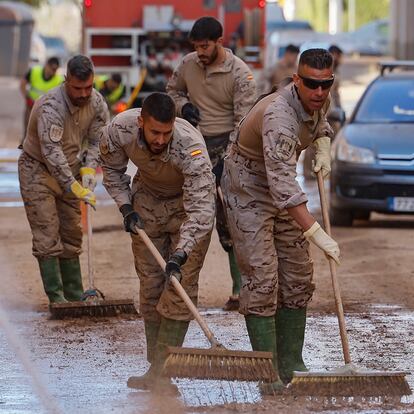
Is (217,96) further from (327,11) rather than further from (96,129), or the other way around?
(327,11)

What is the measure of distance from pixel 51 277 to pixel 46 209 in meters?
0.50

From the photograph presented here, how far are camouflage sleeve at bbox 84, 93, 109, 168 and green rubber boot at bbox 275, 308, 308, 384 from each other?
2719 millimetres

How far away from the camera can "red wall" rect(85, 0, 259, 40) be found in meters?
21.7

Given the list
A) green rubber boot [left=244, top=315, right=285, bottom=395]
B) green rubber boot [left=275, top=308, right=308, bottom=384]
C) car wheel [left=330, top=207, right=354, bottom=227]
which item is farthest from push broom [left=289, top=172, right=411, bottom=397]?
car wheel [left=330, top=207, right=354, bottom=227]

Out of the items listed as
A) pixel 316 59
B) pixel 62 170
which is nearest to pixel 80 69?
pixel 62 170

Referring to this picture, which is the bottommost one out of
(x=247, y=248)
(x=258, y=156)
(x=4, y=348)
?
(x=4, y=348)

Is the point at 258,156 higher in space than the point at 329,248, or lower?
higher

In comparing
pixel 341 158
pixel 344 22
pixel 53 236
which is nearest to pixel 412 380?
pixel 53 236

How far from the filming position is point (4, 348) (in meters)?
8.22

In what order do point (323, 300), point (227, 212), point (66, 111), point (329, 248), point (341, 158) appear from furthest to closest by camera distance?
point (341, 158) < point (323, 300) < point (66, 111) < point (227, 212) < point (329, 248)

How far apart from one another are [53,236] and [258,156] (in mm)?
2990

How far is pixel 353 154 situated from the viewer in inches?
529

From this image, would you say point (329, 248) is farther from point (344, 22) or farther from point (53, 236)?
point (344, 22)

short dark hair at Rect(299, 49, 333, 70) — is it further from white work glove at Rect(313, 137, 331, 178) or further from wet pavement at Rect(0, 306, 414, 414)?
wet pavement at Rect(0, 306, 414, 414)
